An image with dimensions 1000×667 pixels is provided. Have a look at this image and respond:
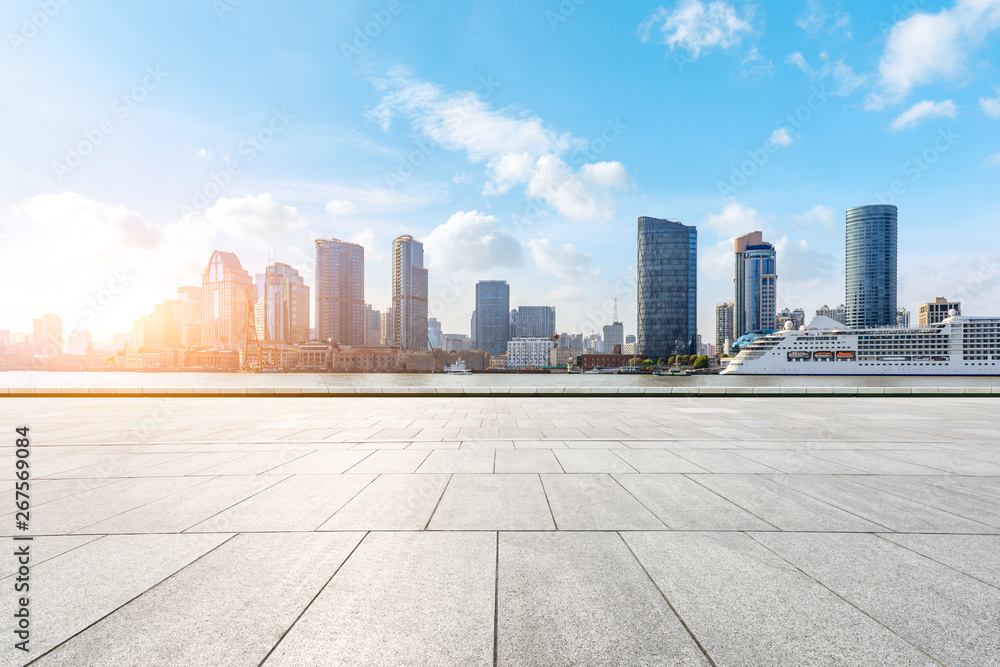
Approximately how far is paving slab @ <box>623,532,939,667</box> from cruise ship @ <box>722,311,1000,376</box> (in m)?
115

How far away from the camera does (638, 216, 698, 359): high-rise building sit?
176 metres

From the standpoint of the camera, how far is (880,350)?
98.0 m

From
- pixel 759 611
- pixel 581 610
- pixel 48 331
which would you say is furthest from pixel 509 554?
pixel 48 331

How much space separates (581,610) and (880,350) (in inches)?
4876

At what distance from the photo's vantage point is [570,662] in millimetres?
2848

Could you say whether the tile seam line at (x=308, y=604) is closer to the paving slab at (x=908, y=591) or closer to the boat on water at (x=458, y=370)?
the paving slab at (x=908, y=591)

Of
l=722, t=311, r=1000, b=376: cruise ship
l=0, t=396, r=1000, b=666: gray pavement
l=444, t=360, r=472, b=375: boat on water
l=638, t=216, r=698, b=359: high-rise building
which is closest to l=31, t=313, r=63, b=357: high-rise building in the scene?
l=444, t=360, r=472, b=375: boat on water

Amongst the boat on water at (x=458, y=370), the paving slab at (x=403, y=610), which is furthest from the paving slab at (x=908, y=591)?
the boat on water at (x=458, y=370)

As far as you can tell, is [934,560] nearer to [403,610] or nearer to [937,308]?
[403,610]

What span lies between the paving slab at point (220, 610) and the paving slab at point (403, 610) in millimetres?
171

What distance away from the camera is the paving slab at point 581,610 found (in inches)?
115

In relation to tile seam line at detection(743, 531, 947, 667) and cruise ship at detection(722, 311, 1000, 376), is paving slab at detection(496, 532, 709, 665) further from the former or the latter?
cruise ship at detection(722, 311, 1000, 376)

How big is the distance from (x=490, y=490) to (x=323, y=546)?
2560 millimetres

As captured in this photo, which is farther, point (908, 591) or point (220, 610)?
point (908, 591)
